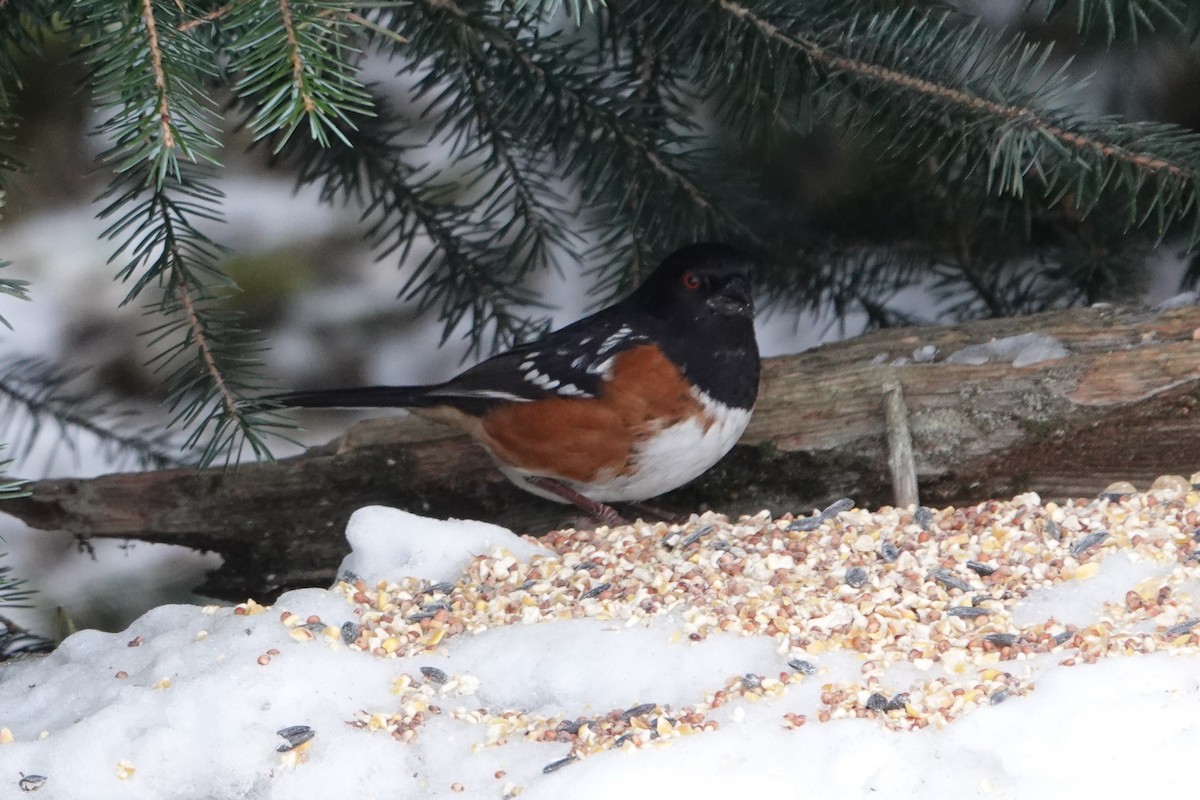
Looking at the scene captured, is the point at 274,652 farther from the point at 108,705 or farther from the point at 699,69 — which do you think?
the point at 699,69

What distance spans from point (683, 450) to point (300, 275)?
136 centimetres

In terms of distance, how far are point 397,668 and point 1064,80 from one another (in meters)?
1.18

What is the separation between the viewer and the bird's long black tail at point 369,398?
2.24 m

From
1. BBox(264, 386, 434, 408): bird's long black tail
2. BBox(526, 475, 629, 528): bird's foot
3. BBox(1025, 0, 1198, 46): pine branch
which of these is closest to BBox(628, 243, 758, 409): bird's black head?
BBox(526, 475, 629, 528): bird's foot

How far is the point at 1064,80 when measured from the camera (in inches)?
66.1

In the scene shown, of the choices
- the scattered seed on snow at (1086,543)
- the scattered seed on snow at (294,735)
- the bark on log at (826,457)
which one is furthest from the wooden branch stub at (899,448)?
the scattered seed on snow at (294,735)

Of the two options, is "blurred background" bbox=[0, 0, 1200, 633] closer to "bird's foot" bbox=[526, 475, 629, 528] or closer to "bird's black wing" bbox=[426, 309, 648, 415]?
"bird's black wing" bbox=[426, 309, 648, 415]

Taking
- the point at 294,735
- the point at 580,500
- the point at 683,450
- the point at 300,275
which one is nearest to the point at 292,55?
the point at 294,735

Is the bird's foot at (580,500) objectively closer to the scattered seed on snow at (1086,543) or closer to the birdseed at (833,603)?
the birdseed at (833,603)

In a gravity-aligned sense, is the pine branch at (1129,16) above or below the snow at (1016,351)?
above

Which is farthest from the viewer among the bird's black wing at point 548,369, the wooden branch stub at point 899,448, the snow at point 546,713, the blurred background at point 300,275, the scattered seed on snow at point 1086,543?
the blurred background at point 300,275

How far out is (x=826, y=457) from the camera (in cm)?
214

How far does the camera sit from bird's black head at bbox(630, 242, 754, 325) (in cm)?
212

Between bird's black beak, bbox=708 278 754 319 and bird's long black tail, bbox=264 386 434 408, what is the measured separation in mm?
548
